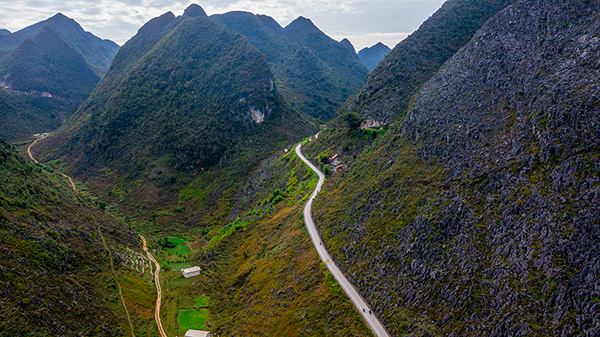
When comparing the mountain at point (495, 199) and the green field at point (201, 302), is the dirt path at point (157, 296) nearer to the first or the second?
the green field at point (201, 302)

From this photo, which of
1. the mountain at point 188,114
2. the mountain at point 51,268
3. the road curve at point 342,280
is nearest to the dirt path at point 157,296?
the mountain at point 51,268

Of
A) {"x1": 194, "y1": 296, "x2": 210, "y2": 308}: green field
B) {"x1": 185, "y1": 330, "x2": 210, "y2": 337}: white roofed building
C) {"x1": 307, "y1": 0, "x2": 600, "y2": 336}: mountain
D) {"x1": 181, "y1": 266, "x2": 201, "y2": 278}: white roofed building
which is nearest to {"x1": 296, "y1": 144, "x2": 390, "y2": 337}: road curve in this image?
{"x1": 307, "y1": 0, "x2": 600, "y2": 336}: mountain

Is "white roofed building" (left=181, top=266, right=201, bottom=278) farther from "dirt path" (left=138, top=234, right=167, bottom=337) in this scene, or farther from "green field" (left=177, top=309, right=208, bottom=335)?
"green field" (left=177, top=309, right=208, bottom=335)

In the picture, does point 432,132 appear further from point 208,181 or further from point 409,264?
point 208,181

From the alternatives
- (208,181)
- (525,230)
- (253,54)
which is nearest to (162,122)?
(208,181)

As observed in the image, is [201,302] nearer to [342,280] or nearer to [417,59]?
[342,280]

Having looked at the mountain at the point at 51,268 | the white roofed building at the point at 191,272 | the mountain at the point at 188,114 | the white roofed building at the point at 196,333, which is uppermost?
the mountain at the point at 188,114
